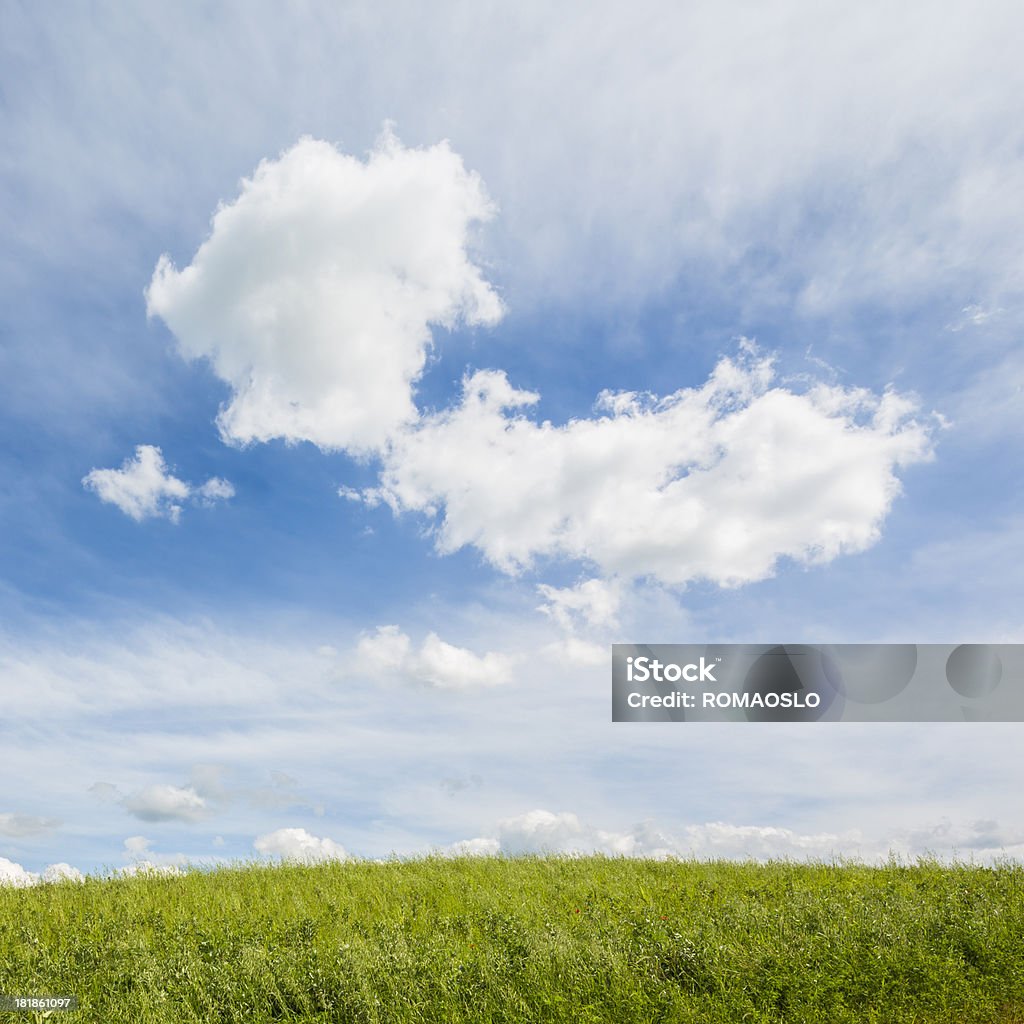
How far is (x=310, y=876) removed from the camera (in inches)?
777

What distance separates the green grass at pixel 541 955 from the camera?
10.1 metres

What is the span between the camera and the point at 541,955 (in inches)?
440

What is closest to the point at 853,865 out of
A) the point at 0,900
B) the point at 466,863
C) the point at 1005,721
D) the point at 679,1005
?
the point at 1005,721

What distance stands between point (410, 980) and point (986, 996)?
24.7 ft

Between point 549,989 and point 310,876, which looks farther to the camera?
point 310,876

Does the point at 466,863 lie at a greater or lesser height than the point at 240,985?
greater

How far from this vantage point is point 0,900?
18375 millimetres

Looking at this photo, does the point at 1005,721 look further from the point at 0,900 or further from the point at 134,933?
the point at 0,900

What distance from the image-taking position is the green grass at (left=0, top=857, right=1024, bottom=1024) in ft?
33.3

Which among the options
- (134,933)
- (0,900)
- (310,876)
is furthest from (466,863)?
(0,900)

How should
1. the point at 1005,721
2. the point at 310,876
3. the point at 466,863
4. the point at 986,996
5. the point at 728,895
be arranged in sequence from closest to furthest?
the point at 986,996, the point at 728,895, the point at 1005,721, the point at 310,876, the point at 466,863

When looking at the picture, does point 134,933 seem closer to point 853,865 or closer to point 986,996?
point 986,996

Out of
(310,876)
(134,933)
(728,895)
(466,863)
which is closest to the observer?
(134,933)

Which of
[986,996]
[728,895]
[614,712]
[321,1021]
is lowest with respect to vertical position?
[321,1021]
